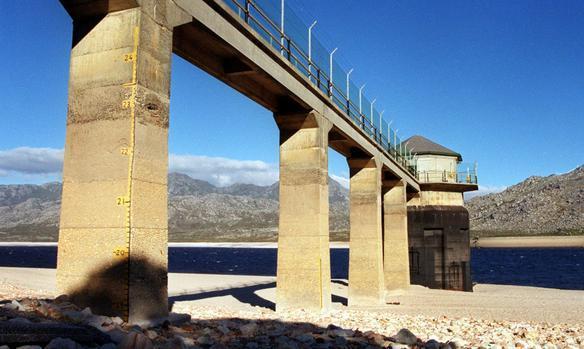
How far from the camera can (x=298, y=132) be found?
2227 centimetres

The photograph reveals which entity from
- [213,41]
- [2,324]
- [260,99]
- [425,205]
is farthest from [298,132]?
[425,205]

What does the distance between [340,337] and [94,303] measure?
491 centimetres

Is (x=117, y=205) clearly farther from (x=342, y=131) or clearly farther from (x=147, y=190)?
(x=342, y=131)

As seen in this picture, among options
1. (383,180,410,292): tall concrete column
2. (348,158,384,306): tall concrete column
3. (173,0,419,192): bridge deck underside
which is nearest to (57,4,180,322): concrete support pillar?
(173,0,419,192): bridge deck underside

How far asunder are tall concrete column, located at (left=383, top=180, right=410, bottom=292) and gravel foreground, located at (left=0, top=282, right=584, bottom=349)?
19.8 m

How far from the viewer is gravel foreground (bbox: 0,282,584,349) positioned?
7227 millimetres

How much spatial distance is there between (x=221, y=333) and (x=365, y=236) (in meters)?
19.8

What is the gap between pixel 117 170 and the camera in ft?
33.3

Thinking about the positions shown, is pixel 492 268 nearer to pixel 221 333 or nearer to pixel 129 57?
pixel 221 333

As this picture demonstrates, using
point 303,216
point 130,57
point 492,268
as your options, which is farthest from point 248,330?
point 492,268

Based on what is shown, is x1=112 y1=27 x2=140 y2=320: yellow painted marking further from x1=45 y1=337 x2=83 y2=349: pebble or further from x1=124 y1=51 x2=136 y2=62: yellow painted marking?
x1=45 y1=337 x2=83 y2=349: pebble

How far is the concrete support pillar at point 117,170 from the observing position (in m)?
9.99

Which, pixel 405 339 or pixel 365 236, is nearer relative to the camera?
pixel 405 339

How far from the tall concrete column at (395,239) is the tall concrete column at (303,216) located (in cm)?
1730
